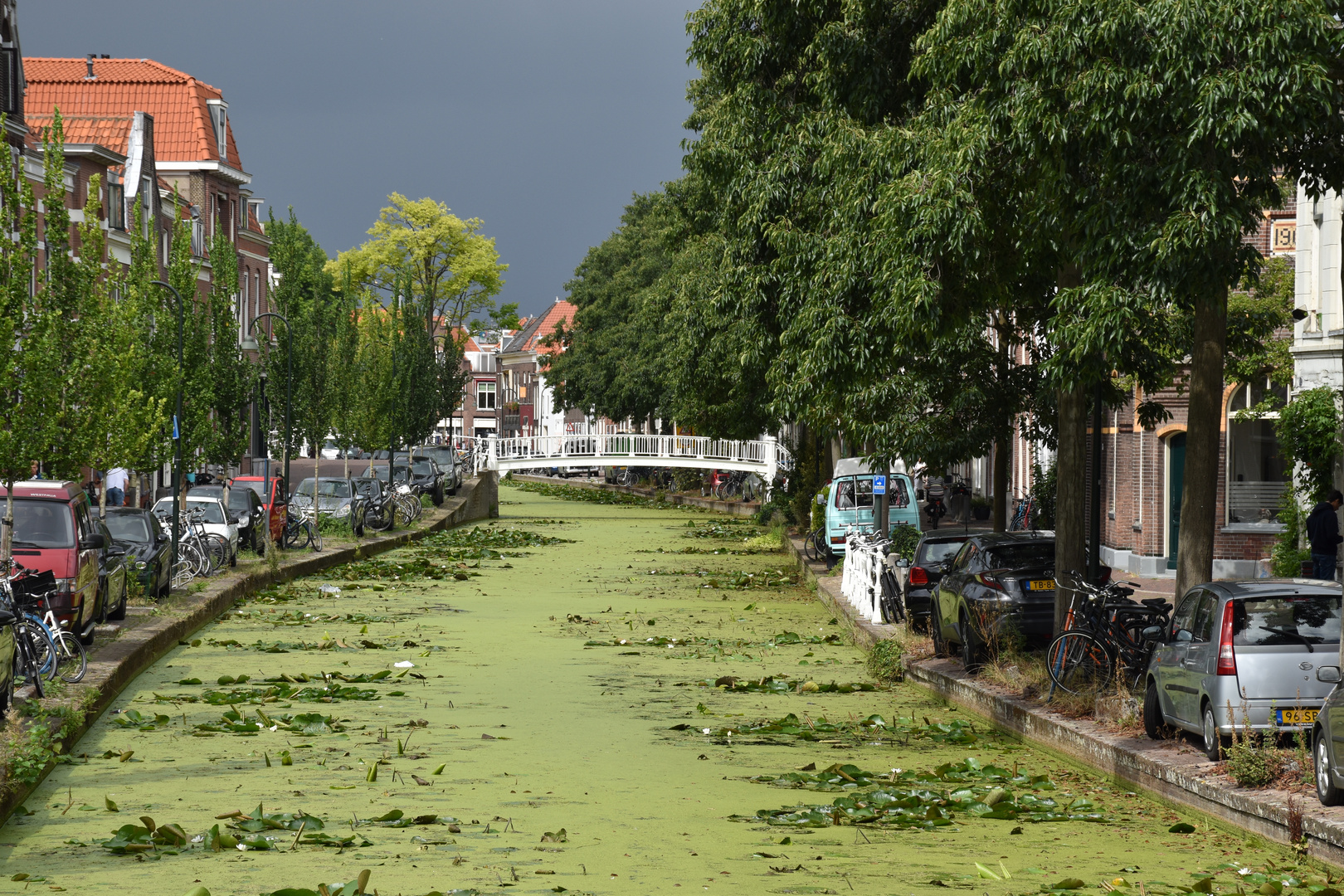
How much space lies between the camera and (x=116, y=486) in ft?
148

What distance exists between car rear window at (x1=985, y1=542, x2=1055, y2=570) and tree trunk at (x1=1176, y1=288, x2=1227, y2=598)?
445cm

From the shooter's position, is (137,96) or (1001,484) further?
(137,96)

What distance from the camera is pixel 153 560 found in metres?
25.3

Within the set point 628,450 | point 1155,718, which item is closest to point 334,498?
point 628,450

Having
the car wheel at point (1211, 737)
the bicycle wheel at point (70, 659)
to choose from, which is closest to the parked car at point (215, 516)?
the bicycle wheel at point (70, 659)

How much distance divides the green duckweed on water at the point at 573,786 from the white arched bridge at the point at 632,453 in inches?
1827

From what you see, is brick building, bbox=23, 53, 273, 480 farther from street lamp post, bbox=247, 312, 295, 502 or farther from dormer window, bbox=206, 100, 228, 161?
street lamp post, bbox=247, 312, 295, 502

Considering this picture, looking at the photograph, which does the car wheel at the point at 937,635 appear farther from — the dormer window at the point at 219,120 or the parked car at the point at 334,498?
the dormer window at the point at 219,120

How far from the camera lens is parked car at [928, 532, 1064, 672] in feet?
58.7

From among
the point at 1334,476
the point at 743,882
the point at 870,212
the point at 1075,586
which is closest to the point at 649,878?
the point at 743,882

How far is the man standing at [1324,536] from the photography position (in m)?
22.8

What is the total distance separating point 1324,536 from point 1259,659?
12.0 m

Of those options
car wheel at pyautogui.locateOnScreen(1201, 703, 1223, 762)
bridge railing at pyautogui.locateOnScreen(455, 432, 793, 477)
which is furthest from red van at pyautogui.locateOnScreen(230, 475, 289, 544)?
bridge railing at pyautogui.locateOnScreen(455, 432, 793, 477)

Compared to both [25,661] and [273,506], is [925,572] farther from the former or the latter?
[273,506]
